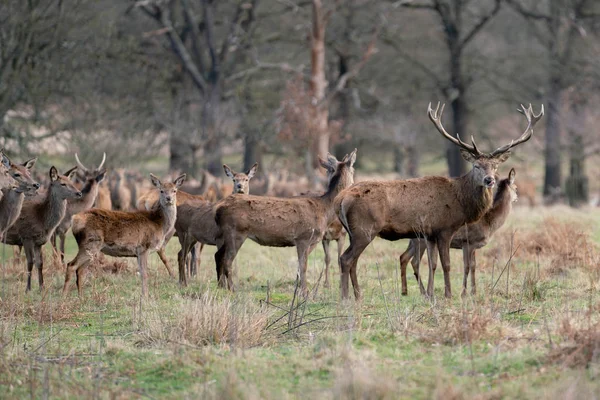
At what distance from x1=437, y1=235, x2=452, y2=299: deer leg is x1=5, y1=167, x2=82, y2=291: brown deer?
16.0ft

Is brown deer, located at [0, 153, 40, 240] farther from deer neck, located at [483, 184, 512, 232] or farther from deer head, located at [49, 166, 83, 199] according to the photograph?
deer neck, located at [483, 184, 512, 232]

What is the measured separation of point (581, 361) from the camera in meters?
6.86

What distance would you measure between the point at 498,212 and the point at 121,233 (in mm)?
4523

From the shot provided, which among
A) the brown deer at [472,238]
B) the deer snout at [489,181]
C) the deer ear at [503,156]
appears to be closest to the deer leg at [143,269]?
the brown deer at [472,238]

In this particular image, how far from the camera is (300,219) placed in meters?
11.6

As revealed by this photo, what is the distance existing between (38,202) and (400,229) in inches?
197

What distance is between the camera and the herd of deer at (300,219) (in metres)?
10.5

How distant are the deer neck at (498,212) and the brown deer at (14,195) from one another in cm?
556

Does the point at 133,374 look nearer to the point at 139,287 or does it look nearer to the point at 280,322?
the point at 280,322

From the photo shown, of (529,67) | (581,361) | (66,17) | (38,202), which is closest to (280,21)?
(529,67)

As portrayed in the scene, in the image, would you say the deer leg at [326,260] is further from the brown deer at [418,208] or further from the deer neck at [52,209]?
the deer neck at [52,209]

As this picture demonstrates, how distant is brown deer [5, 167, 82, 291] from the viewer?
1208 cm

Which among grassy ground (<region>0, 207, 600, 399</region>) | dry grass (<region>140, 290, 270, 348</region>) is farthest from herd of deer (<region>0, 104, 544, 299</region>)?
dry grass (<region>140, 290, 270, 348</region>)

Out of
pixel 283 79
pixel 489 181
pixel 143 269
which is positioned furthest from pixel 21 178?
pixel 283 79
